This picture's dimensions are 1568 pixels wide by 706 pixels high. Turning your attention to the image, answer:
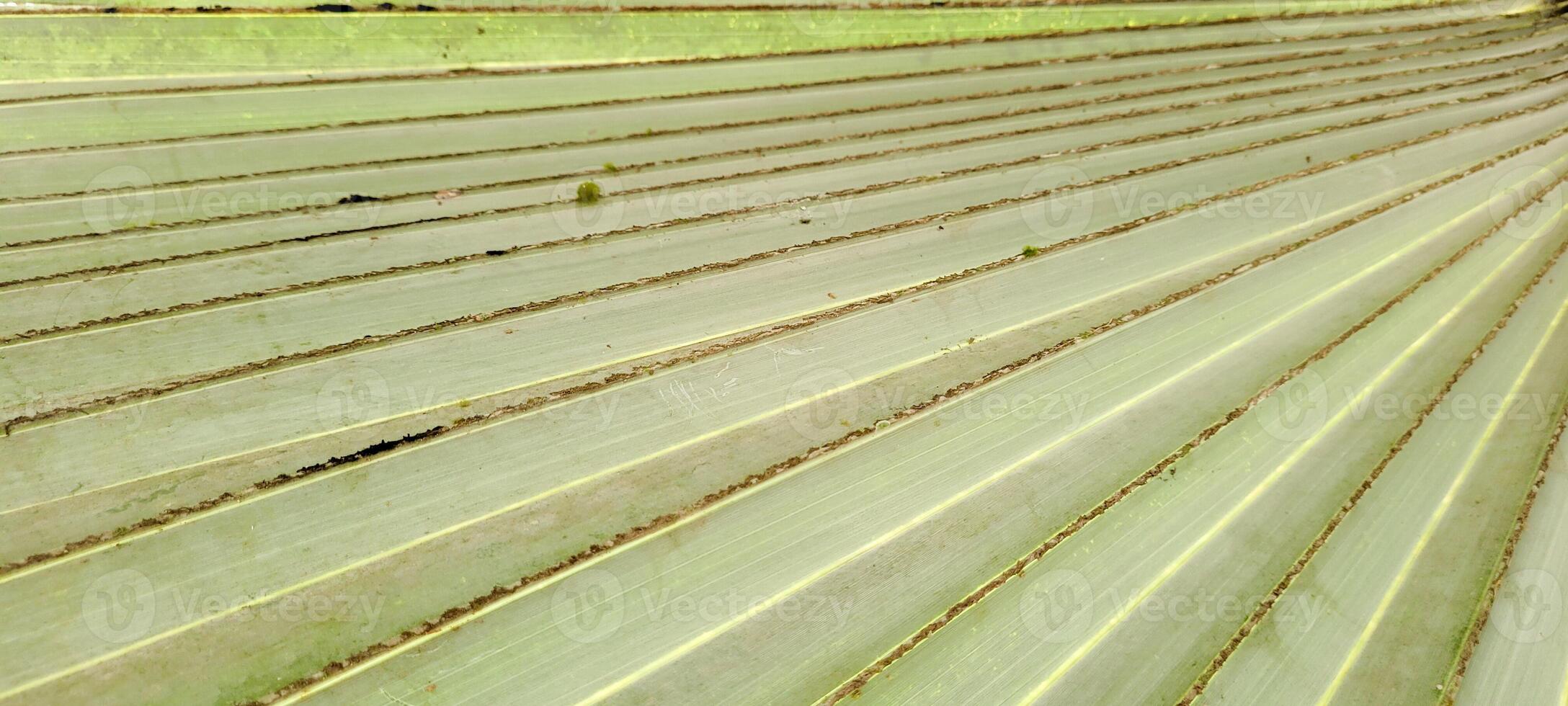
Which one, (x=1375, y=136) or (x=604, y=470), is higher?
(x=1375, y=136)

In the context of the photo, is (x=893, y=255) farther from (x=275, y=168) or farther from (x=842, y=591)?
(x=275, y=168)

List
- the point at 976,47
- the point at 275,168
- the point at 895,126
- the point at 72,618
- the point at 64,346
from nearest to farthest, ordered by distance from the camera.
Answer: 1. the point at 72,618
2. the point at 64,346
3. the point at 275,168
4. the point at 895,126
5. the point at 976,47

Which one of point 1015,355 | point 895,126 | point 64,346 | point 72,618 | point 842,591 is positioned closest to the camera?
point 72,618

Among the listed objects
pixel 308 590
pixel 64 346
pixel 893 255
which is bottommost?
pixel 308 590

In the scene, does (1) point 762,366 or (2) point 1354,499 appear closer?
(2) point 1354,499

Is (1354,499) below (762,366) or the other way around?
below

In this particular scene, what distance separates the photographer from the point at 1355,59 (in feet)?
11.3

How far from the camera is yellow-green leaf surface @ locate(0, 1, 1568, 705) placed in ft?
6.39

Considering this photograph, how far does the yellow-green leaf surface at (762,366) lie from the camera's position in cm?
195

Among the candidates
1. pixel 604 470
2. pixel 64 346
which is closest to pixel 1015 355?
pixel 604 470

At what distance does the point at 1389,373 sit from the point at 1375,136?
1.33 m

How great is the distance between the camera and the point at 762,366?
7.85 feet

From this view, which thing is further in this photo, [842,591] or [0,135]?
[0,135]

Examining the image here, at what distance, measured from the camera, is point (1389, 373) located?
2.51m
